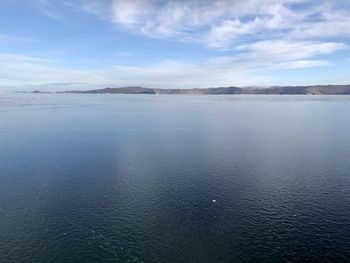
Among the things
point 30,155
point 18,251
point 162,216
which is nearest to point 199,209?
point 162,216

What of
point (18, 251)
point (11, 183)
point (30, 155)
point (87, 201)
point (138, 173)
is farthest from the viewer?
point (30, 155)

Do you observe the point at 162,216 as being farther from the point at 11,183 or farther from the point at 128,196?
the point at 11,183

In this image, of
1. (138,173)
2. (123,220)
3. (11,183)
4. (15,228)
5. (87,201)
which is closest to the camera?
(15,228)

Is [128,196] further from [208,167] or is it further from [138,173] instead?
[208,167]

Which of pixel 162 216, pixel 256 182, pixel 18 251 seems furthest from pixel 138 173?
pixel 18 251

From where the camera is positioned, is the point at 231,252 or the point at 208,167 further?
the point at 208,167

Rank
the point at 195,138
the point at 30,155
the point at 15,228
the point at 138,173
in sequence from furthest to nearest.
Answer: the point at 195,138
the point at 30,155
the point at 138,173
the point at 15,228
